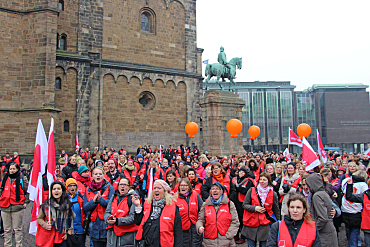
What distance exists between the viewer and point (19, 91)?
1959cm

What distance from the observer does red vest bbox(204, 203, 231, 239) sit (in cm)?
507

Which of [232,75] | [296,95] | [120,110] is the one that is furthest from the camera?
[296,95]

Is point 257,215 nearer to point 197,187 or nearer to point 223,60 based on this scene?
point 197,187

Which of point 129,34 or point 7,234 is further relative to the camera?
point 129,34

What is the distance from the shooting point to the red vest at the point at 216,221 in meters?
5.07

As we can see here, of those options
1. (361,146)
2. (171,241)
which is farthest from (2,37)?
(361,146)

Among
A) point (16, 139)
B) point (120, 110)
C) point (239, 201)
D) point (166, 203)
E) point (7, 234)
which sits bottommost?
point (7, 234)

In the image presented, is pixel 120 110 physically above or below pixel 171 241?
above

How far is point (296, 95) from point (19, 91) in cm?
5947

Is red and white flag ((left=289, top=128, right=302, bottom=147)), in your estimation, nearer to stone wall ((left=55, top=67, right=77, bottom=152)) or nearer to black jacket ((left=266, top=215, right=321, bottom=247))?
black jacket ((left=266, top=215, right=321, bottom=247))

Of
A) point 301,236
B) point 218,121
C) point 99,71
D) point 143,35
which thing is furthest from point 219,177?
point 143,35

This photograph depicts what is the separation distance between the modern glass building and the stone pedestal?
149 ft

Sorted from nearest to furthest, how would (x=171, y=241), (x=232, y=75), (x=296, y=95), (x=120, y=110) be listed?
1. (x=171, y=241)
2. (x=232, y=75)
3. (x=120, y=110)
4. (x=296, y=95)

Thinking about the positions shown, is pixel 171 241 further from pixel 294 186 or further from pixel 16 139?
pixel 16 139
